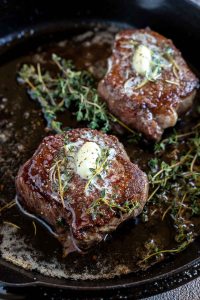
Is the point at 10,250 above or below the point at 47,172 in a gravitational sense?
below

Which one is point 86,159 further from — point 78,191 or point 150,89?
point 150,89

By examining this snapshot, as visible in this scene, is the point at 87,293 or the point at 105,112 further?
the point at 105,112

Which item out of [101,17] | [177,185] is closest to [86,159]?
[177,185]

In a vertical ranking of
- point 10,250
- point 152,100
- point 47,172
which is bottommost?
point 10,250

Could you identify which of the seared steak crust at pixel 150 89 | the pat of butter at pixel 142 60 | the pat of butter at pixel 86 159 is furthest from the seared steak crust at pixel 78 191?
the pat of butter at pixel 142 60

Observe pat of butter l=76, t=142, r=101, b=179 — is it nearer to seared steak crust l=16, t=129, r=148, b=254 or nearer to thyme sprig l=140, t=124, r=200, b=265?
seared steak crust l=16, t=129, r=148, b=254

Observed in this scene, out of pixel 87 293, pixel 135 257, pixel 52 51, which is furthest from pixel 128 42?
pixel 87 293

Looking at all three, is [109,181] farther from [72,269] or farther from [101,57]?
[101,57]
